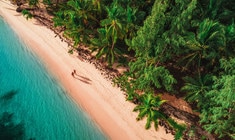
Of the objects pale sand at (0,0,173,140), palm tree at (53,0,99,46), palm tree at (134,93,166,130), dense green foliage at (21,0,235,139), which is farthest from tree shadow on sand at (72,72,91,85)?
palm tree at (134,93,166,130)

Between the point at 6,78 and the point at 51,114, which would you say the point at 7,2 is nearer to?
the point at 6,78

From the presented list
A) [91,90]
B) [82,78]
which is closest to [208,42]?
[91,90]

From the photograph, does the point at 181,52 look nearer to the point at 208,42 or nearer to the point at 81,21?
the point at 208,42

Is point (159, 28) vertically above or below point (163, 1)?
below

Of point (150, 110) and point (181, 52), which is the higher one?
point (181, 52)

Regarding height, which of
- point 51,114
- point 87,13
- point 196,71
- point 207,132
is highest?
point 87,13

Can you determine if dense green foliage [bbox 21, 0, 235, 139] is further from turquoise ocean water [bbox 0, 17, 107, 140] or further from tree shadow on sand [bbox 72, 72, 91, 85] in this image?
turquoise ocean water [bbox 0, 17, 107, 140]

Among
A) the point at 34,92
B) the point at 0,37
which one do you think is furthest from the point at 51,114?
the point at 0,37
